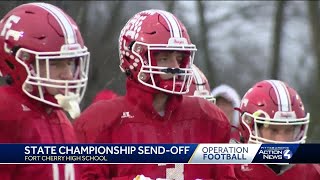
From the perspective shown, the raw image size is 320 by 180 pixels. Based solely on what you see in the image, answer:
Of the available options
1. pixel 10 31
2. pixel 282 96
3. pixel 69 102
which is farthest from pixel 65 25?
pixel 282 96

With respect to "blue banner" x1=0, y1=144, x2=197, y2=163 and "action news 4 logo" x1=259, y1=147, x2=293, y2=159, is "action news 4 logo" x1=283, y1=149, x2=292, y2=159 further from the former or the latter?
"blue banner" x1=0, y1=144, x2=197, y2=163

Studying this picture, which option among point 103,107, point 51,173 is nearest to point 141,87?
point 103,107

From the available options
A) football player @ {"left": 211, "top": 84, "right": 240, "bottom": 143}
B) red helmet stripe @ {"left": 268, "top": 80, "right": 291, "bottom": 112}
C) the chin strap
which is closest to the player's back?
the chin strap

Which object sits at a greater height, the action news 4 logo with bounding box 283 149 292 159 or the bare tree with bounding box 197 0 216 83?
the action news 4 logo with bounding box 283 149 292 159

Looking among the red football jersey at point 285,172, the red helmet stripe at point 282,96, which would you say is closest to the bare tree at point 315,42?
the red helmet stripe at point 282,96

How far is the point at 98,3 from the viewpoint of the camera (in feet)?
31.7

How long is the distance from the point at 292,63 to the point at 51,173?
26.4 ft

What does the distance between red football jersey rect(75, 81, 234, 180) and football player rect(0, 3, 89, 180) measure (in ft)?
0.77

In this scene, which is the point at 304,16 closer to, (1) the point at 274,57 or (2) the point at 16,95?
(1) the point at 274,57

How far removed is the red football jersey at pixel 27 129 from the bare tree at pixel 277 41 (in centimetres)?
774

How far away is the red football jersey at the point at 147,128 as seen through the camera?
4789mm

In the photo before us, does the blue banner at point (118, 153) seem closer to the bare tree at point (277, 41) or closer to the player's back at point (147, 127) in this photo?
the player's back at point (147, 127)

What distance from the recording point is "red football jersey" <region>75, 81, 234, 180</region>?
15.7 feet

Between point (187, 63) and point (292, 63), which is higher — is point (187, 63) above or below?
above
